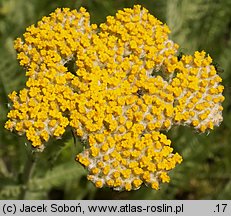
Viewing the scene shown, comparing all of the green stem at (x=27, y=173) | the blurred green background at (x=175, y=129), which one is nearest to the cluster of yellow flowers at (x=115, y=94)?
the green stem at (x=27, y=173)

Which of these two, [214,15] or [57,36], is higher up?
[214,15]

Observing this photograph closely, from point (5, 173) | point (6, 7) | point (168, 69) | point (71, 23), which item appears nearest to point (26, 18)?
point (6, 7)

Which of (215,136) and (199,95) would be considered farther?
(215,136)

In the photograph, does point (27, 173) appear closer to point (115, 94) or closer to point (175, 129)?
point (115, 94)

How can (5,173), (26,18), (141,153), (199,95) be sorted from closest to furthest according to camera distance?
(141,153) < (199,95) < (5,173) < (26,18)

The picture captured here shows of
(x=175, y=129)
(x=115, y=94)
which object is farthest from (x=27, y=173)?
(x=175, y=129)

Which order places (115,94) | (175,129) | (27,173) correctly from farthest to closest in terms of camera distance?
(175,129) → (27,173) → (115,94)

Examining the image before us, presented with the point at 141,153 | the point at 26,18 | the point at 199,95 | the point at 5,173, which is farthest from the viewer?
the point at 26,18

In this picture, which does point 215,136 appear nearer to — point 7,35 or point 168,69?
point 168,69
